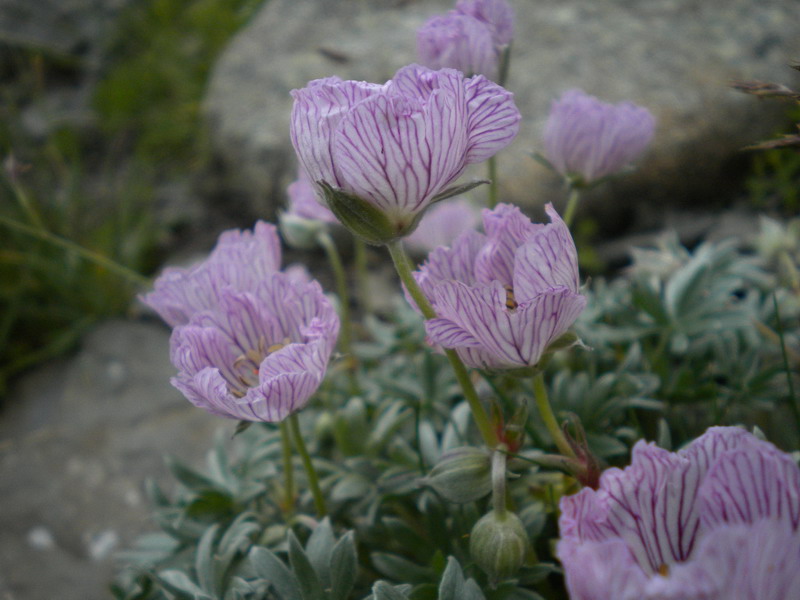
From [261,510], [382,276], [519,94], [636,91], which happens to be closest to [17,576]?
[261,510]

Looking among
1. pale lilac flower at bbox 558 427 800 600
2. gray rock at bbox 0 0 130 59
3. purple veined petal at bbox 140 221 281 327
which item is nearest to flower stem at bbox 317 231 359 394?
purple veined petal at bbox 140 221 281 327

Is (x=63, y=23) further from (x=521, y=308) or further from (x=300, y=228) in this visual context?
(x=521, y=308)

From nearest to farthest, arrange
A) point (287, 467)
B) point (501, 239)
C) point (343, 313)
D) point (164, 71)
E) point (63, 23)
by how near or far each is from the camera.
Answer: point (501, 239) → point (287, 467) → point (343, 313) → point (164, 71) → point (63, 23)

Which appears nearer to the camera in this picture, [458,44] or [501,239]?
[501,239]

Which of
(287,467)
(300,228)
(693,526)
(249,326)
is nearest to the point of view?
(693,526)

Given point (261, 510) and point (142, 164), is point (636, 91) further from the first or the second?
point (142, 164)

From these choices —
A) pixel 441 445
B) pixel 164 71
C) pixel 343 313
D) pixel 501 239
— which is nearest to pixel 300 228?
pixel 343 313
